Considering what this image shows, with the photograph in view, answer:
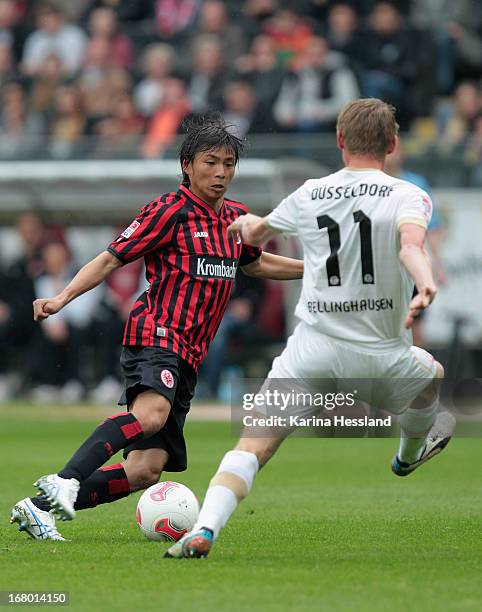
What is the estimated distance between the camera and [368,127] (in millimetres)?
5938

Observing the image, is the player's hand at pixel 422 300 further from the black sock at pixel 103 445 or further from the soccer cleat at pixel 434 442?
the black sock at pixel 103 445

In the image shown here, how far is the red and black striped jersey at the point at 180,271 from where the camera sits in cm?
683

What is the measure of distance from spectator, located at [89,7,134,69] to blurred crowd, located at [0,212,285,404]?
3.21 meters

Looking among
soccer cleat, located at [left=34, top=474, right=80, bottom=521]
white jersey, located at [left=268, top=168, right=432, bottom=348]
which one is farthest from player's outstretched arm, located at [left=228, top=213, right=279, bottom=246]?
soccer cleat, located at [left=34, top=474, right=80, bottom=521]

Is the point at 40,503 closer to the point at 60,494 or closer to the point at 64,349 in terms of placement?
the point at 60,494

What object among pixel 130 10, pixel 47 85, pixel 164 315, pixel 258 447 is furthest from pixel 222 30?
pixel 258 447

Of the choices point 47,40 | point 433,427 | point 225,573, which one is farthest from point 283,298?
point 225,573

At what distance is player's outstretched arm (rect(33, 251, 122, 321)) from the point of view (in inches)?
257

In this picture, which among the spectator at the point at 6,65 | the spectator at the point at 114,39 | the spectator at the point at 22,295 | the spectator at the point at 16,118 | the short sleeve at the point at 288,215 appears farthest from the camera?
the spectator at the point at 6,65

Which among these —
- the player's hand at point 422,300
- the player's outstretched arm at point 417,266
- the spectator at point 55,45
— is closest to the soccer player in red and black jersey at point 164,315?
the player's outstretched arm at point 417,266

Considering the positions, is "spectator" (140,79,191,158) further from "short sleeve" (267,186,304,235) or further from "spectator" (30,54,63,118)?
"short sleeve" (267,186,304,235)

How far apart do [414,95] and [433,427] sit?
1270 centimetres

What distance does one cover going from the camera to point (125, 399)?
6.83 m

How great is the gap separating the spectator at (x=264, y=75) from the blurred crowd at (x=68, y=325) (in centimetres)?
194
